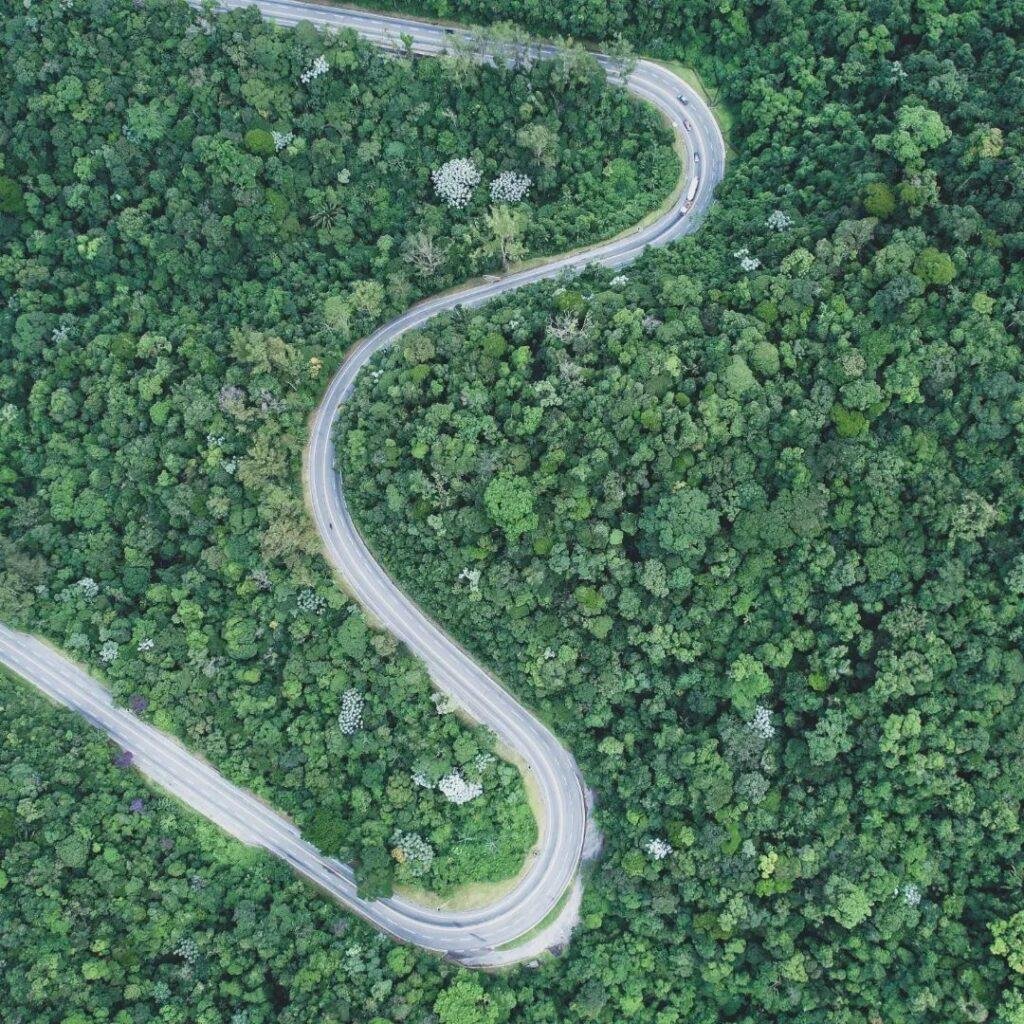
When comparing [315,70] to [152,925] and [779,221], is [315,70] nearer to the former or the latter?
[779,221]

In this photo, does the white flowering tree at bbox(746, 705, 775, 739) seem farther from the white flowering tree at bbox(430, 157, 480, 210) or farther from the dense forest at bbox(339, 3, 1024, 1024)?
the white flowering tree at bbox(430, 157, 480, 210)

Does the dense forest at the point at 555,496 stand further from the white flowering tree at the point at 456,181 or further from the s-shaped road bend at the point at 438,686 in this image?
the s-shaped road bend at the point at 438,686

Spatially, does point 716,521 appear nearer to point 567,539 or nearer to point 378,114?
point 567,539

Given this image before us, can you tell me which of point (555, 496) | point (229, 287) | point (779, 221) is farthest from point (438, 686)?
point (779, 221)

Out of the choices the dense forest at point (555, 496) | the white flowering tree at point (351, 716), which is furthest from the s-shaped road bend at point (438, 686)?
the white flowering tree at point (351, 716)

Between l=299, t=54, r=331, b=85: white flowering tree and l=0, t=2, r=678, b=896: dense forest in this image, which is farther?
l=299, t=54, r=331, b=85: white flowering tree

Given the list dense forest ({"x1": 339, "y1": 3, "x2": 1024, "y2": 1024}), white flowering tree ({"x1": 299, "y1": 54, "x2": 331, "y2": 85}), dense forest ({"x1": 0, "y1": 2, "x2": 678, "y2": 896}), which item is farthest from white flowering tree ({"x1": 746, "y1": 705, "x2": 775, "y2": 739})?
white flowering tree ({"x1": 299, "y1": 54, "x2": 331, "y2": 85})
